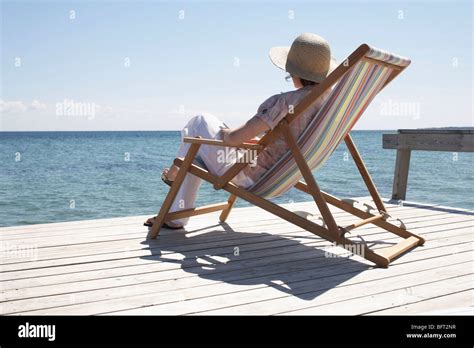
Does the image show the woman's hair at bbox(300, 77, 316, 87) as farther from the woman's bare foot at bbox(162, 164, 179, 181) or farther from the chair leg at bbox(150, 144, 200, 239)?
the woman's bare foot at bbox(162, 164, 179, 181)

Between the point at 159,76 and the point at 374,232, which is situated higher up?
the point at 159,76

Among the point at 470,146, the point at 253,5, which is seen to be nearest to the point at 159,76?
the point at 253,5

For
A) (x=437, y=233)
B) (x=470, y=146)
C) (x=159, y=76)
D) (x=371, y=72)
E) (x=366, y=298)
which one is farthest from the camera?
(x=159, y=76)

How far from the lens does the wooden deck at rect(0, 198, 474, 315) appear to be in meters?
2.12

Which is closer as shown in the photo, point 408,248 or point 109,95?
point 408,248

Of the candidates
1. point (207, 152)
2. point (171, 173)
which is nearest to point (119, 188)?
point (171, 173)

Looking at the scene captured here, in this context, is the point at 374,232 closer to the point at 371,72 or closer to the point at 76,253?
the point at 371,72

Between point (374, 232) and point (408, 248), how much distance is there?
0.59m

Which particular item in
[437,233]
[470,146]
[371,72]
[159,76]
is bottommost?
[437,233]

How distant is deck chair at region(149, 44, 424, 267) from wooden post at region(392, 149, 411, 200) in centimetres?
186
